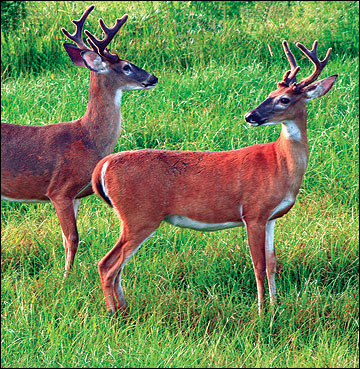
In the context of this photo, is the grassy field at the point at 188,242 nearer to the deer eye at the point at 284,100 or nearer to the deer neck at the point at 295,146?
the deer neck at the point at 295,146

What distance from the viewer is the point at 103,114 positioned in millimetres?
5172

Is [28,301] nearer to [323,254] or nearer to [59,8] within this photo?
[323,254]

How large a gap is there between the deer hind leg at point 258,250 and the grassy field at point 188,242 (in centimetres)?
16

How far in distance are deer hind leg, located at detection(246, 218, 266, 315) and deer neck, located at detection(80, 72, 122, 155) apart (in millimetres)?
1246

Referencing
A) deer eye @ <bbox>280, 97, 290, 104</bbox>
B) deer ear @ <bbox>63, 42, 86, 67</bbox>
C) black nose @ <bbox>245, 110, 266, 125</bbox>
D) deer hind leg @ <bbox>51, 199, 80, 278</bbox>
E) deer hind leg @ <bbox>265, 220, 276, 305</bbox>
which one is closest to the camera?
black nose @ <bbox>245, 110, 266, 125</bbox>

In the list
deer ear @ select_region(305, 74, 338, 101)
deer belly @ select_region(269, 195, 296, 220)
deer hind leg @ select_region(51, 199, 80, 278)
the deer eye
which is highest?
deer ear @ select_region(305, 74, 338, 101)

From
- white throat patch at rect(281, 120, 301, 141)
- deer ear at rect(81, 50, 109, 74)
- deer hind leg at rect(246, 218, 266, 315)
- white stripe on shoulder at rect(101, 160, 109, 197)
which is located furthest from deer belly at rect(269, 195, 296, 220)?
deer ear at rect(81, 50, 109, 74)

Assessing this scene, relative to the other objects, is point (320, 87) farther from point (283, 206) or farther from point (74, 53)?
point (74, 53)

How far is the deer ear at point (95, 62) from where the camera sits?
493 centimetres

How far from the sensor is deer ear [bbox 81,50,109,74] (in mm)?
4934

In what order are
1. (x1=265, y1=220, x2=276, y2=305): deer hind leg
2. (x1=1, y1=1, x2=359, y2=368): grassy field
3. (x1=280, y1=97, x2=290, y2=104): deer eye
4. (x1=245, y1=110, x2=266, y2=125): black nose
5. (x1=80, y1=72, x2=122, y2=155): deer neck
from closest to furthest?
(x1=1, y1=1, x2=359, y2=368): grassy field → (x1=245, y1=110, x2=266, y2=125): black nose → (x1=280, y1=97, x2=290, y2=104): deer eye → (x1=265, y1=220, x2=276, y2=305): deer hind leg → (x1=80, y1=72, x2=122, y2=155): deer neck

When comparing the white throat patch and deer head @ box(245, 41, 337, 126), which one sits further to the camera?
the white throat patch

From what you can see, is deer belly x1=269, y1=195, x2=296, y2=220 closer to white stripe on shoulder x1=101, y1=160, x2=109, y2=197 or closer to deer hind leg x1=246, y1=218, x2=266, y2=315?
deer hind leg x1=246, y1=218, x2=266, y2=315

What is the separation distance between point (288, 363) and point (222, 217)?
107 centimetres
